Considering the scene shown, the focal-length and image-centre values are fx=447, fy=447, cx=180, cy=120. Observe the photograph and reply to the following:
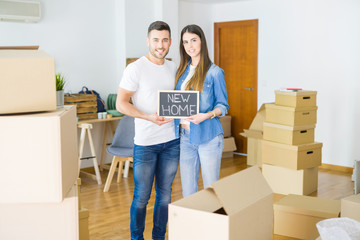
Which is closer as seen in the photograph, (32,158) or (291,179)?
(32,158)

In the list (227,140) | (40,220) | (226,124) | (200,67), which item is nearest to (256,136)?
(227,140)

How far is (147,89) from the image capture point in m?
2.57

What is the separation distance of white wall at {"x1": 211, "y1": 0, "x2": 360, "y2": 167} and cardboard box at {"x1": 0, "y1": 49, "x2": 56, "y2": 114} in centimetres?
476

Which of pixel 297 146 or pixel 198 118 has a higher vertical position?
pixel 198 118

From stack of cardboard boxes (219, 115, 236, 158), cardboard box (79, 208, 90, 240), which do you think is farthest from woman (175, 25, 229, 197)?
stack of cardboard boxes (219, 115, 236, 158)

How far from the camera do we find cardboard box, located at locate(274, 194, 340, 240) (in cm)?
250

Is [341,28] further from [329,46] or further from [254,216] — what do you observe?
[254,216]

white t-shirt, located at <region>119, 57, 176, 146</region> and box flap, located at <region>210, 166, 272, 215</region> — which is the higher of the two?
white t-shirt, located at <region>119, 57, 176, 146</region>

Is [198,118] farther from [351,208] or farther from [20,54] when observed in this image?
[20,54]

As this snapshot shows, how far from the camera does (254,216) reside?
148cm

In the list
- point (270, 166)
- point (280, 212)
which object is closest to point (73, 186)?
point (280, 212)

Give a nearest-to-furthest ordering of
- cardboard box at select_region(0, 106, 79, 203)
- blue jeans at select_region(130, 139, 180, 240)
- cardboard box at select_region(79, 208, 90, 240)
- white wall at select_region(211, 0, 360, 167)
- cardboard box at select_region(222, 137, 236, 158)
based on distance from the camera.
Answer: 1. cardboard box at select_region(0, 106, 79, 203)
2. cardboard box at select_region(79, 208, 90, 240)
3. blue jeans at select_region(130, 139, 180, 240)
4. white wall at select_region(211, 0, 360, 167)
5. cardboard box at select_region(222, 137, 236, 158)

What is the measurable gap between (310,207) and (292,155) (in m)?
1.81

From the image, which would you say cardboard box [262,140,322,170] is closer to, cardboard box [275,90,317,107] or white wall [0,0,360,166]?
cardboard box [275,90,317,107]
